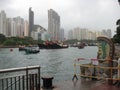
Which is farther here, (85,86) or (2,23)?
(2,23)

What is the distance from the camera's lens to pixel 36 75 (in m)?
6.75

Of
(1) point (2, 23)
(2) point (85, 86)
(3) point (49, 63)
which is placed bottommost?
(3) point (49, 63)

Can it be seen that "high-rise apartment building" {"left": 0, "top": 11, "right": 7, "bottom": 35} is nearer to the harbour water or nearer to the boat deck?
the harbour water

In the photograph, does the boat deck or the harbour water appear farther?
the harbour water

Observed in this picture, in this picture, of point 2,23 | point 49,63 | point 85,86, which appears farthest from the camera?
point 2,23

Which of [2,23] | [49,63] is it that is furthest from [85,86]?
[2,23]

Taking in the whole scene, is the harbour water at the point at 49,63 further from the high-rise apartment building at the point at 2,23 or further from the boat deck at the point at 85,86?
the high-rise apartment building at the point at 2,23

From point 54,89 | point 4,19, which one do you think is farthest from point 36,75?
point 4,19

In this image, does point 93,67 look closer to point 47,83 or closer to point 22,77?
point 47,83

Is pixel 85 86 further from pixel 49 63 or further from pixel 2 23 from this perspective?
pixel 2 23

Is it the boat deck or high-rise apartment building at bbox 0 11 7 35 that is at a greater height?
high-rise apartment building at bbox 0 11 7 35

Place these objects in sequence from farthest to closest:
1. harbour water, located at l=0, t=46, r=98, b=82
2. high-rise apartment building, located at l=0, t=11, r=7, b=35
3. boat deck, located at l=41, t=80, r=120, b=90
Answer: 1. high-rise apartment building, located at l=0, t=11, r=7, b=35
2. harbour water, located at l=0, t=46, r=98, b=82
3. boat deck, located at l=41, t=80, r=120, b=90

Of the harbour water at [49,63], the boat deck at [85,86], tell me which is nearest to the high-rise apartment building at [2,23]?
the harbour water at [49,63]

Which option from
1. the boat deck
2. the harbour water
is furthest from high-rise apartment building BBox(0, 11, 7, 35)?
the boat deck
